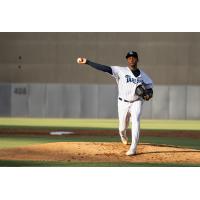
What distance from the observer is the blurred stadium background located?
36.3m

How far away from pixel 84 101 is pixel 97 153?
22972 mm

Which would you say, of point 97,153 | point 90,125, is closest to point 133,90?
point 97,153

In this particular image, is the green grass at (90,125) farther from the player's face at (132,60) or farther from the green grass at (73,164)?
the green grass at (73,164)

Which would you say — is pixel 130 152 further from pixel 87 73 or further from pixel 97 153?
pixel 87 73

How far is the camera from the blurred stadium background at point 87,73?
119ft

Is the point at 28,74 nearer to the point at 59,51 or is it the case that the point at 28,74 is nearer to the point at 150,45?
the point at 59,51

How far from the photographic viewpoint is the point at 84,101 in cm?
3684

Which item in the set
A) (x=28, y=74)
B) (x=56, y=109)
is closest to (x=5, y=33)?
(x=28, y=74)

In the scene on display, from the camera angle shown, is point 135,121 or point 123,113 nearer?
point 135,121

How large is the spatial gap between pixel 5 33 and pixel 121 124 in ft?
79.8

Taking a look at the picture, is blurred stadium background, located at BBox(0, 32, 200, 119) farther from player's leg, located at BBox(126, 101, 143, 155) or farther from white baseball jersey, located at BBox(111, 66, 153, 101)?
player's leg, located at BBox(126, 101, 143, 155)

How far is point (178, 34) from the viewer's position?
36375 millimetres

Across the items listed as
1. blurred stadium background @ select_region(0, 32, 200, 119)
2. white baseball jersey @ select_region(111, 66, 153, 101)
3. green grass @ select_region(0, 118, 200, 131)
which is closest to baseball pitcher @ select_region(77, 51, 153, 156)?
white baseball jersey @ select_region(111, 66, 153, 101)

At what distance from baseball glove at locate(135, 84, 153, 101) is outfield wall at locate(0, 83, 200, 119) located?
23432 millimetres
